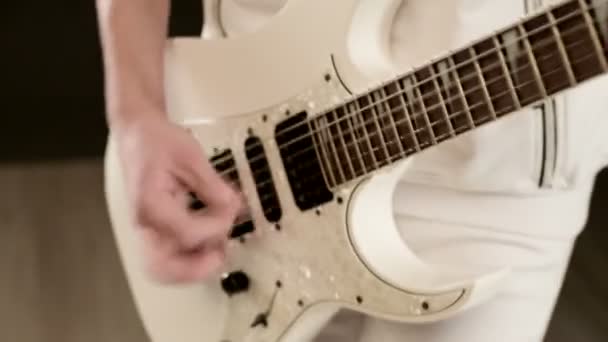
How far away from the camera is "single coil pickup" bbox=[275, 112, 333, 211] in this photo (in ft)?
2.40

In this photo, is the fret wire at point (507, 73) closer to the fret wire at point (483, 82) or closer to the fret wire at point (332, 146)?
the fret wire at point (483, 82)

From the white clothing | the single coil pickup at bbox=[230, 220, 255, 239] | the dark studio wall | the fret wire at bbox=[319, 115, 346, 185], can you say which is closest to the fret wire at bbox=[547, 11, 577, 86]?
the white clothing

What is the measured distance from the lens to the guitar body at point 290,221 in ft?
2.29

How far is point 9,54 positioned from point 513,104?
48.6 inches

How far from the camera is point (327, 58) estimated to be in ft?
2.35

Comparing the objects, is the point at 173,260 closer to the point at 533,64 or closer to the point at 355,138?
the point at 355,138

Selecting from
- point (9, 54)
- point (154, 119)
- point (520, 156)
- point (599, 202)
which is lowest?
point (599, 202)

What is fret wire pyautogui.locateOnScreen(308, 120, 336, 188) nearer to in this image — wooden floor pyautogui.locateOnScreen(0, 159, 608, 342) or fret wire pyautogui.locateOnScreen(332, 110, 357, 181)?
fret wire pyautogui.locateOnScreen(332, 110, 357, 181)

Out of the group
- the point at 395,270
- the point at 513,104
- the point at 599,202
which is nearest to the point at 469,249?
the point at 395,270

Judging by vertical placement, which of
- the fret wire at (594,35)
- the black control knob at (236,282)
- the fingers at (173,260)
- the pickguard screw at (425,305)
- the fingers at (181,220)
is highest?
the fret wire at (594,35)

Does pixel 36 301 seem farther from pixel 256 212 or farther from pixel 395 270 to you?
pixel 395 270

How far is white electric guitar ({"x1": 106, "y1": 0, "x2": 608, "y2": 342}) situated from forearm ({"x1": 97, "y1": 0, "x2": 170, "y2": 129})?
0.04m

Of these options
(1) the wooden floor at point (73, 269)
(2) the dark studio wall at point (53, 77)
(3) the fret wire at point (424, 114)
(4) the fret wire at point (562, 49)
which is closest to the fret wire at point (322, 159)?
(3) the fret wire at point (424, 114)

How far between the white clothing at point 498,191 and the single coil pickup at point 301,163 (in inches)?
2.7
